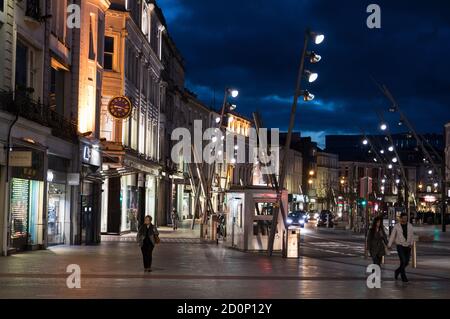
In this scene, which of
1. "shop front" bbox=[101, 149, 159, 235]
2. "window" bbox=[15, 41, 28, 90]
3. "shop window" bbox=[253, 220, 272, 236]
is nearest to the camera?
"window" bbox=[15, 41, 28, 90]

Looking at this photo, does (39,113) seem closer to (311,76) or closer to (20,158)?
(20,158)

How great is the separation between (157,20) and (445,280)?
49.2 metres

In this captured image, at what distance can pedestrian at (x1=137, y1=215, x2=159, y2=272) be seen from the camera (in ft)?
75.9

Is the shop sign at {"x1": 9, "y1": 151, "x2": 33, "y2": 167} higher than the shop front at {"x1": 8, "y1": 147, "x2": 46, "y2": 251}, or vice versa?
the shop sign at {"x1": 9, "y1": 151, "x2": 33, "y2": 167}

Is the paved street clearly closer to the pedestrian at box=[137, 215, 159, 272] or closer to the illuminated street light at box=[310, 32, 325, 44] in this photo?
the pedestrian at box=[137, 215, 159, 272]

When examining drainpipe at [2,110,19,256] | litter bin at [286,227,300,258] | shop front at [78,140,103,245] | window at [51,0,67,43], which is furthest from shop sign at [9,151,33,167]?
litter bin at [286,227,300,258]

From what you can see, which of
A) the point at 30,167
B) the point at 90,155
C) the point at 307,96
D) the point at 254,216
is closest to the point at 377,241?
the point at 307,96

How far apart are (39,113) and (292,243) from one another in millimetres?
10763

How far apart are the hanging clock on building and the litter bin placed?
15980 millimetres

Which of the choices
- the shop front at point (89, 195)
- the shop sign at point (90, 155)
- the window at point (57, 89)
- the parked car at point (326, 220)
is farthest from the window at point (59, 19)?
the parked car at point (326, 220)

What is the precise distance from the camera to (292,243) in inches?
1195

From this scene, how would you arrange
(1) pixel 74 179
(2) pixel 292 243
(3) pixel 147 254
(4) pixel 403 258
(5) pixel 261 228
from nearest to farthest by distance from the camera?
(4) pixel 403 258
(3) pixel 147 254
(2) pixel 292 243
(5) pixel 261 228
(1) pixel 74 179
